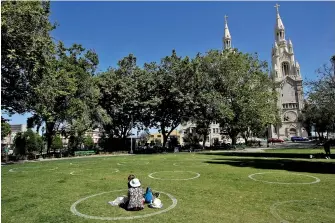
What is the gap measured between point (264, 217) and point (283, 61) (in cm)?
12382

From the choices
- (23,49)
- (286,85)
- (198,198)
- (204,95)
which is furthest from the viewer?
(286,85)

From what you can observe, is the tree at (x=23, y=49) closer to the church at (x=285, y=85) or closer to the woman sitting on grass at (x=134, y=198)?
the woman sitting on grass at (x=134, y=198)

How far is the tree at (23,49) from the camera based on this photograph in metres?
22.9

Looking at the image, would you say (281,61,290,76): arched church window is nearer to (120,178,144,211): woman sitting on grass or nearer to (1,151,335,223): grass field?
(1,151,335,223): grass field

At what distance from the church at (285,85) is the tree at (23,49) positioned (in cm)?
8824

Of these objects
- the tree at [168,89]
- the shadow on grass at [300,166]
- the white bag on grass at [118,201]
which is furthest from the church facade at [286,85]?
the white bag on grass at [118,201]

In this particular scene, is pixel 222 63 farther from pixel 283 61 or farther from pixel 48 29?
pixel 283 61

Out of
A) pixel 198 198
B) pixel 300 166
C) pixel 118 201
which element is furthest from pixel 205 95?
pixel 118 201

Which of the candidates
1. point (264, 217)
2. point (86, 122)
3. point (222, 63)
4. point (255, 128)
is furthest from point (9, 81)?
point (255, 128)

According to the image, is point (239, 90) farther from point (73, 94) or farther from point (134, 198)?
point (134, 198)

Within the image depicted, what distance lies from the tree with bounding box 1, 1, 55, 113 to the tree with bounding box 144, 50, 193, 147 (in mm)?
21886

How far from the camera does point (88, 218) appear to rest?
30.1ft

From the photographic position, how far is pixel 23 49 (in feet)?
80.2

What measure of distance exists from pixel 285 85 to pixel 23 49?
368 ft
